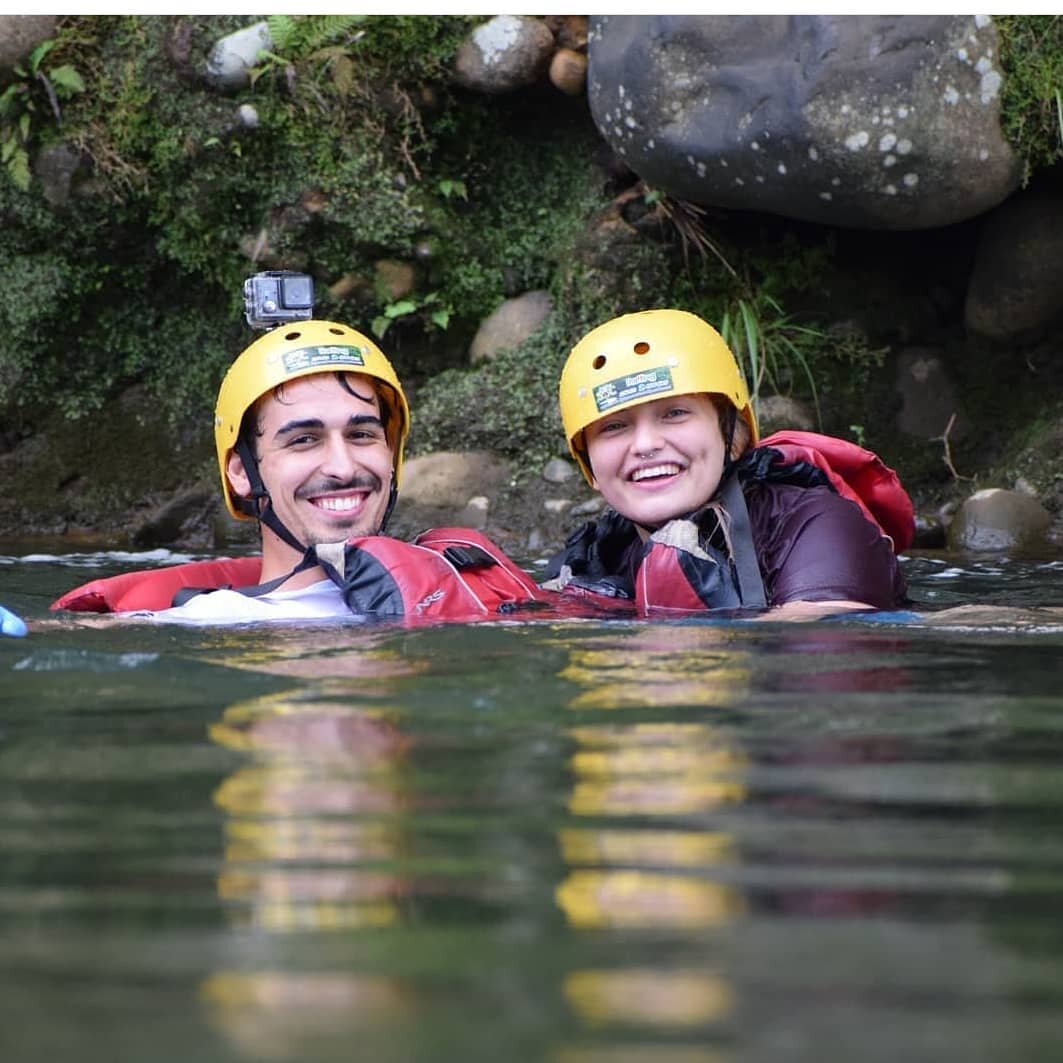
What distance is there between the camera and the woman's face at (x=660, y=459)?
15.9ft

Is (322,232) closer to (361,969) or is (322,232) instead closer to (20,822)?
(20,822)

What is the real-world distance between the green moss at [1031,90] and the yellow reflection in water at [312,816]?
6443 millimetres

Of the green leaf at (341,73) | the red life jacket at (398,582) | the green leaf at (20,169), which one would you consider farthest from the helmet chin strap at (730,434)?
the green leaf at (20,169)

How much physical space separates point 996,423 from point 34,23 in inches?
251

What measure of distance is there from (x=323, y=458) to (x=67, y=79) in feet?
Result: 19.0

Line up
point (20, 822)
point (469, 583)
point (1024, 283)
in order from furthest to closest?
point (1024, 283) → point (469, 583) → point (20, 822)

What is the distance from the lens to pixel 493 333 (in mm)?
9773

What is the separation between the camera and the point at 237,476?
5160 mm

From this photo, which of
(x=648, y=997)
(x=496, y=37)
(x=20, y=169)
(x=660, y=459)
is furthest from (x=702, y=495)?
(x=20, y=169)

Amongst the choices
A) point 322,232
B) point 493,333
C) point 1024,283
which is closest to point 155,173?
point 322,232

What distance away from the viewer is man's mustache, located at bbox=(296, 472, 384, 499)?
493cm

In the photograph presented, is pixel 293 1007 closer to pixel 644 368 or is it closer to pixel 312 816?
pixel 312 816

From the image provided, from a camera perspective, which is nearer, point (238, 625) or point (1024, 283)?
point (238, 625)

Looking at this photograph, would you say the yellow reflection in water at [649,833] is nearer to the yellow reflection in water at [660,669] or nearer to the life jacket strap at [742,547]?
the yellow reflection in water at [660,669]
